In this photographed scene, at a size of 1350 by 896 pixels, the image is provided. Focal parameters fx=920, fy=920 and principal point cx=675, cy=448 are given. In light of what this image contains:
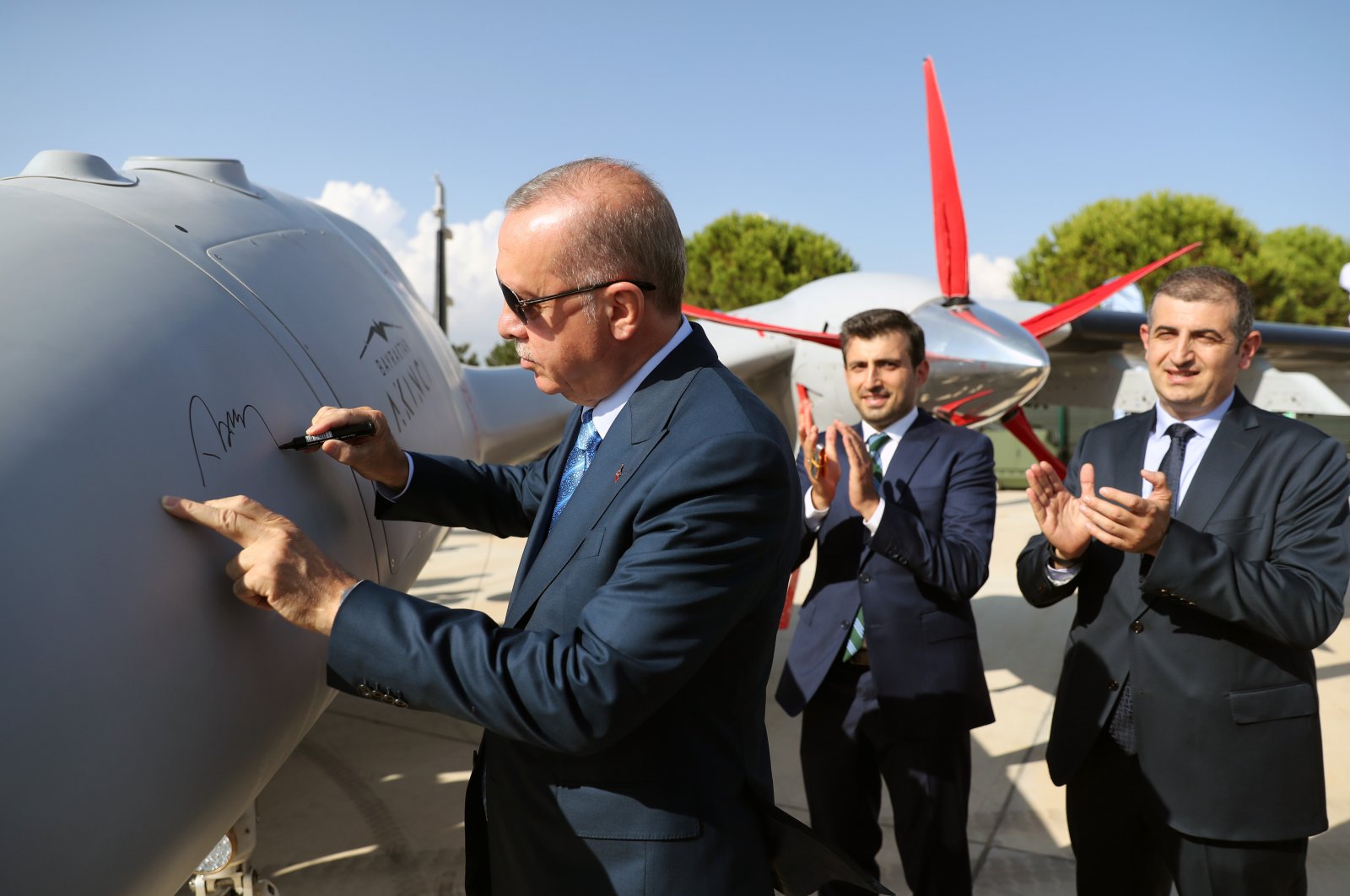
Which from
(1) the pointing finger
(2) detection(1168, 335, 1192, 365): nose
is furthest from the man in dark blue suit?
(1) the pointing finger

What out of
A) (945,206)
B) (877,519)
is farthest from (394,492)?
(945,206)

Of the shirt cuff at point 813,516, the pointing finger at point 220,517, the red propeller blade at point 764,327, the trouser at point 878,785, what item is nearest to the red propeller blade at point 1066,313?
the red propeller blade at point 764,327

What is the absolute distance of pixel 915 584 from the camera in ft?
9.32

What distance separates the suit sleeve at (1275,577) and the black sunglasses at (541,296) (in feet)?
4.42

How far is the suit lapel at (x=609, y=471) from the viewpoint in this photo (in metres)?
1.49

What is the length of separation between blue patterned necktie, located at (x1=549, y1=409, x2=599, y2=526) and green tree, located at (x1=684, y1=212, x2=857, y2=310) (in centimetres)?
2788

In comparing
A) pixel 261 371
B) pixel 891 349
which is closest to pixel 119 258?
pixel 261 371

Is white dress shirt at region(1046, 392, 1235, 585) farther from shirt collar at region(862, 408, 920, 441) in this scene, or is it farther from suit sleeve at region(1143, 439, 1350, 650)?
shirt collar at region(862, 408, 920, 441)

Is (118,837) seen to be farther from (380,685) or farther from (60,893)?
(380,685)

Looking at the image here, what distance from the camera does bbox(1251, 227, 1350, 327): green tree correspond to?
27875 millimetres

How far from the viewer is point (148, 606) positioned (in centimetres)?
130

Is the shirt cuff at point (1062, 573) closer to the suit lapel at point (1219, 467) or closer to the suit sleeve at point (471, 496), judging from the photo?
the suit lapel at point (1219, 467)

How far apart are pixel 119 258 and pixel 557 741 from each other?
1.19 metres

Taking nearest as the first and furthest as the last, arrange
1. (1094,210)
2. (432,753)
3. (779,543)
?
(779,543), (432,753), (1094,210)
